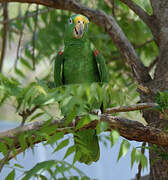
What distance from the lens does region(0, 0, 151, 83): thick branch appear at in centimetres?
182

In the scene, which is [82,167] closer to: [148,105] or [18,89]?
[148,105]

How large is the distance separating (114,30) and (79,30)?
11.2 inches

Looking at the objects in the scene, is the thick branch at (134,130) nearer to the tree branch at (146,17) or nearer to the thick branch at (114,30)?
the thick branch at (114,30)

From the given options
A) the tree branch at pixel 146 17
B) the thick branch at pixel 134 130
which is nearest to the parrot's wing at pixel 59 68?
the tree branch at pixel 146 17

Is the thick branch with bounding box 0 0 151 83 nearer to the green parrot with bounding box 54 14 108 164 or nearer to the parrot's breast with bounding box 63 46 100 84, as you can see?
the green parrot with bounding box 54 14 108 164

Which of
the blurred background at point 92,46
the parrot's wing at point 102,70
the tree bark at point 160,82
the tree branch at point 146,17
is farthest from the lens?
the blurred background at point 92,46

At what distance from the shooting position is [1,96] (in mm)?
1042

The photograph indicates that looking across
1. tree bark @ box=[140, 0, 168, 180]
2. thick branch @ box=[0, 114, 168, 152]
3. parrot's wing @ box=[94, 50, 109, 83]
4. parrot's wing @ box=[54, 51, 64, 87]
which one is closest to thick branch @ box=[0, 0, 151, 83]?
tree bark @ box=[140, 0, 168, 180]

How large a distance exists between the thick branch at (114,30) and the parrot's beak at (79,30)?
0.31ft

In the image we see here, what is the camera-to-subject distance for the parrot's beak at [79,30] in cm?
207

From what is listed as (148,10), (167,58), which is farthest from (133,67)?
(148,10)

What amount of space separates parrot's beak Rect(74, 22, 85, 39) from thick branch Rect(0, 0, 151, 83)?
9cm

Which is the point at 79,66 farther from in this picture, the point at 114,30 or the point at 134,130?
the point at 134,130

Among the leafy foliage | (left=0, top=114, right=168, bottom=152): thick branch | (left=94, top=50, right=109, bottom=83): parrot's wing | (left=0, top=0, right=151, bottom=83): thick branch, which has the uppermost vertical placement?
(left=0, top=0, right=151, bottom=83): thick branch
